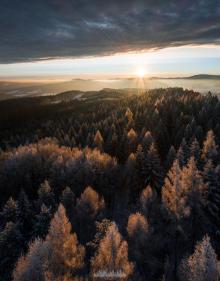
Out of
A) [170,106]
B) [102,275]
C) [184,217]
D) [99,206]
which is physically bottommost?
[170,106]

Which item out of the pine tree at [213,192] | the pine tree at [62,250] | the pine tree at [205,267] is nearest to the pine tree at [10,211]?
the pine tree at [62,250]

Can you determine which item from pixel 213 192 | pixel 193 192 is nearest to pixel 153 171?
pixel 213 192

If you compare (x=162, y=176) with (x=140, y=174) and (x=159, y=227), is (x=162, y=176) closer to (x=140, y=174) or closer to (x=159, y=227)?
(x=140, y=174)

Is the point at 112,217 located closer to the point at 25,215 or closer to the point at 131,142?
the point at 25,215

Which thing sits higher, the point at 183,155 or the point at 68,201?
the point at 183,155

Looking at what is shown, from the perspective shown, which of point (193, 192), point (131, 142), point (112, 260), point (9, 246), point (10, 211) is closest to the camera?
point (112, 260)

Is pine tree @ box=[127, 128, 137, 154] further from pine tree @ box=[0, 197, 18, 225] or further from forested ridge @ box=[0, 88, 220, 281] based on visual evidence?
pine tree @ box=[0, 197, 18, 225]

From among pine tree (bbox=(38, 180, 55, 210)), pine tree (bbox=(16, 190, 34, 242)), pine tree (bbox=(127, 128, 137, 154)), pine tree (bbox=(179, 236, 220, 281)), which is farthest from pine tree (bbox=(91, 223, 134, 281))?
pine tree (bbox=(127, 128, 137, 154))

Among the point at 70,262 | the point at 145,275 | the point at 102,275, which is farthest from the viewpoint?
the point at 145,275

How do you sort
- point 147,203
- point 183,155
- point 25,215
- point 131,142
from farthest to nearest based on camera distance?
point 131,142 → point 183,155 → point 25,215 → point 147,203

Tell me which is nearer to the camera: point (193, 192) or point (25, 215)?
point (193, 192)

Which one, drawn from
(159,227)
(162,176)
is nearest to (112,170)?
(162,176)
